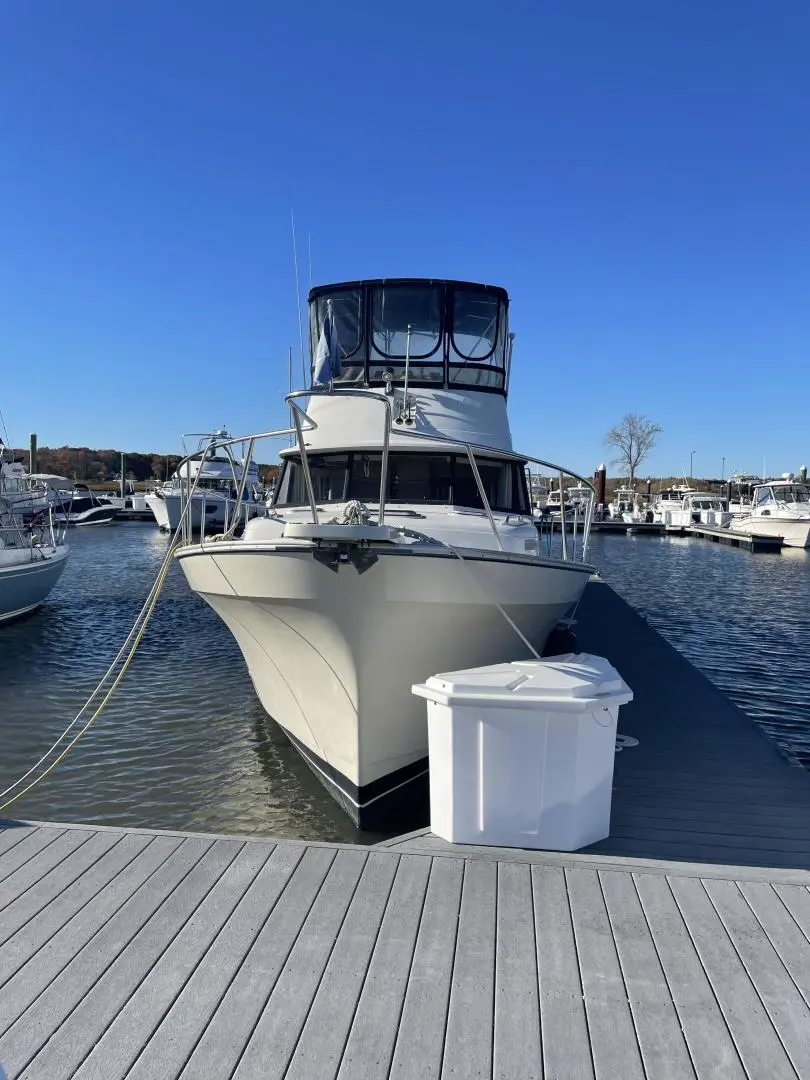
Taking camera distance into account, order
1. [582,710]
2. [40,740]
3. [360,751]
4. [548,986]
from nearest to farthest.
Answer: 1. [548,986]
2. [582,710]
3. [360,751]
4. [40,740]

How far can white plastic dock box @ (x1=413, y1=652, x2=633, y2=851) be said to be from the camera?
164 inches

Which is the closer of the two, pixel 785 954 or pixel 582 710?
pixel 785 954

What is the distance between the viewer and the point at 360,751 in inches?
225

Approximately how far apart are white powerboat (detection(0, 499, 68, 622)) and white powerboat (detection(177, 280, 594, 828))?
9992mm

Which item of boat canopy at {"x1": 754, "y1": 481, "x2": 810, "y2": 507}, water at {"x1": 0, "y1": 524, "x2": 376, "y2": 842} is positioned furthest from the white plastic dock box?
boat canopy at {"x1": 754, "y1": 481, "x2": 810, "y2": 507}

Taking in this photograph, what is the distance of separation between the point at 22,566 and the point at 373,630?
1331cm

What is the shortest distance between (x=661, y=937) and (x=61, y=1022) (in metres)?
2.57

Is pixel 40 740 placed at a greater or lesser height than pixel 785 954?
lesser

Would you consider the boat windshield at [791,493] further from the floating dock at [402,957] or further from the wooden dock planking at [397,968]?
the wooden dock planking at [397,968]

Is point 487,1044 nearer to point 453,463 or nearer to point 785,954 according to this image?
point 785,954

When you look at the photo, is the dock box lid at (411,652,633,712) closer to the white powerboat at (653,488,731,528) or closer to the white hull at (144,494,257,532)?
the white hull at (144,494,257,532)

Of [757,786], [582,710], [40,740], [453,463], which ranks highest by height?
[453,463]

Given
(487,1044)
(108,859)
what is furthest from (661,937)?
(108,859)

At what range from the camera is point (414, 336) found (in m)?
8.32
